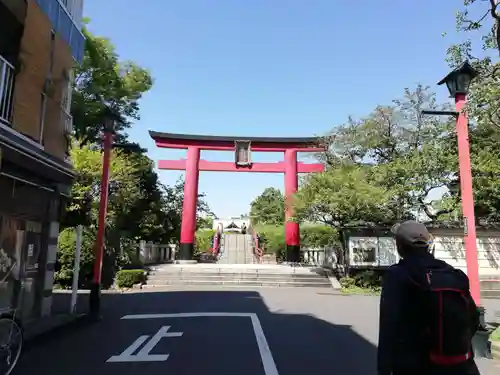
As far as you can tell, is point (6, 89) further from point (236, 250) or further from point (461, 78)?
point (236, 250)

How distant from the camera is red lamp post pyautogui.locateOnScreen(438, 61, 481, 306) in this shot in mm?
7125

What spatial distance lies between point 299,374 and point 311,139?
20245mm

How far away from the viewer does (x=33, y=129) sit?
336 inches

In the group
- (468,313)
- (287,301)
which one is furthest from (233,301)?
(468,313)

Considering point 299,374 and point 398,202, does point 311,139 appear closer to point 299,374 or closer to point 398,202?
point 398,202

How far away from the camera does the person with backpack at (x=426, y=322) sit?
2154mm

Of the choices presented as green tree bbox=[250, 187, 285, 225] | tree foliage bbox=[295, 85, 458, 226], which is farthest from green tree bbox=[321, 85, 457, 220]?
green tree bbox=[250, 187, 285, 225]

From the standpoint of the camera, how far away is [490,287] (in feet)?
56.0

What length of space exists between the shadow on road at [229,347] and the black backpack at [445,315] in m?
3.58

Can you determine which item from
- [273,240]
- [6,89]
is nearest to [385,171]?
[6,89]

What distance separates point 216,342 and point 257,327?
1.68m

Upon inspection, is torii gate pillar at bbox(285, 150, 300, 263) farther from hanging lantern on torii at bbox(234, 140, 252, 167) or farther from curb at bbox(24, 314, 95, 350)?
curb at bbox(24, 314, 95, 350)

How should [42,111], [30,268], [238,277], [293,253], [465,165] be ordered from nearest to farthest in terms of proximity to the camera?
[465,165] → [42,111] → [30,268] → [238,277] → [293,253]

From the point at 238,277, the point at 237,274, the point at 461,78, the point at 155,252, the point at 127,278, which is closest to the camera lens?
the point at 461,78
